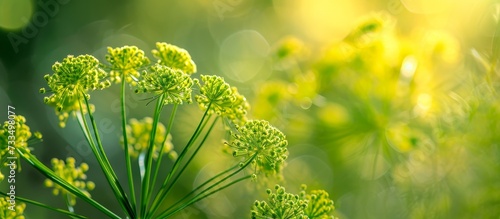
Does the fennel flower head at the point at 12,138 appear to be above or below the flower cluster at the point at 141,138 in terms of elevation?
below

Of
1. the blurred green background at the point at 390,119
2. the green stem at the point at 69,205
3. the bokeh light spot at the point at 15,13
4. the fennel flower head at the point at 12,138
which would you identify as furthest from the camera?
the bokeh light spot at the point at 15,13

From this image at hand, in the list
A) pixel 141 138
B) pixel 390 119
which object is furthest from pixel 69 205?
pixel 390 119

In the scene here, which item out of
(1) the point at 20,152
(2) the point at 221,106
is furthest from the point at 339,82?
(1) the point at 20,152

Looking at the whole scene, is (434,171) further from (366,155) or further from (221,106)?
(221,106)

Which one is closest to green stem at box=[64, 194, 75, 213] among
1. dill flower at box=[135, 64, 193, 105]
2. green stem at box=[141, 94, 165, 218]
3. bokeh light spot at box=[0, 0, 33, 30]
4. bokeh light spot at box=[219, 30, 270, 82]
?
green stem at box=[141, 94, 165, 218]

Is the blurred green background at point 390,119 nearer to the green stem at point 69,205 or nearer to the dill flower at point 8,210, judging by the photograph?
the green stem at point 69,205

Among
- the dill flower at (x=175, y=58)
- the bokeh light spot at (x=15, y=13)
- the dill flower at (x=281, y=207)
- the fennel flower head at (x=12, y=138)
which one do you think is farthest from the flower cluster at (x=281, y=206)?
the bokeh light spot at (x=15, y=13)
